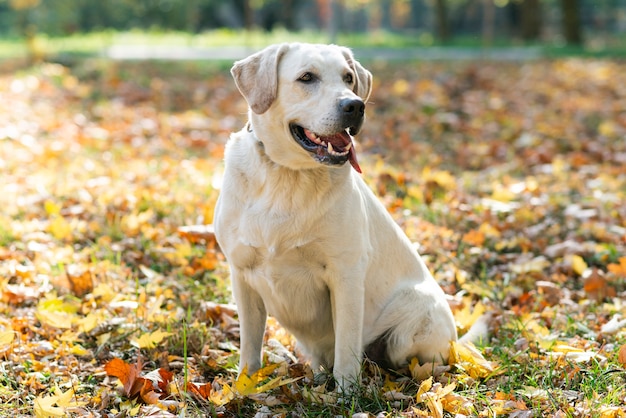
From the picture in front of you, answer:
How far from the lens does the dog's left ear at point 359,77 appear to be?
3809 mm

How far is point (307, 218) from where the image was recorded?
3.45 metres

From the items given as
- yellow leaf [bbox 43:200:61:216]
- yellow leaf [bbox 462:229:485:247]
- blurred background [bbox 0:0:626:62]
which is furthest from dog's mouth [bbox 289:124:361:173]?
blurred background [bbox 0:0:626:62]

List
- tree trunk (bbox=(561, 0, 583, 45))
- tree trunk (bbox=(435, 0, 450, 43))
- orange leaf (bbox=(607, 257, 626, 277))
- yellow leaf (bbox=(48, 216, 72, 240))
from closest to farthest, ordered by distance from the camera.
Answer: orange leaf (bbox=(607, 257, 626, 277)) → yellow leaf (bbox=(48, 216, 72, 240)) → tree trunk (bbox=(561, 0, 583, 45)) → tree trunk (bbox=(435, 0, 450, 43))

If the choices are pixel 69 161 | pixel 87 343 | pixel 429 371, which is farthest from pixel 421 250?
pixel 69 161

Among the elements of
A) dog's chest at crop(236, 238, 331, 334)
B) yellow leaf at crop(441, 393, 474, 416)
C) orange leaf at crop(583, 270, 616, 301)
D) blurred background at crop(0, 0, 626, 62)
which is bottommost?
orange leaf at crop(583, 270, 616, 301)

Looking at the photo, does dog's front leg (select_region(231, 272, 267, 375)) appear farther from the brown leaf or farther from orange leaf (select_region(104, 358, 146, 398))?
the brown leaf

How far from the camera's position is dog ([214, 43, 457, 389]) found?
344 centimetres

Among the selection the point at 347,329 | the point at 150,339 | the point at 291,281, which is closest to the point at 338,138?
the point at 291,281

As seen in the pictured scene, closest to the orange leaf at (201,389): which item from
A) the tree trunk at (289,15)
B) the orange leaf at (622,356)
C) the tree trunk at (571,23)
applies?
the orange leaf at (622,356)

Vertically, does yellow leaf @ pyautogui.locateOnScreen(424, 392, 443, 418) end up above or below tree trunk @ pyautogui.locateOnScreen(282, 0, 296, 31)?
below

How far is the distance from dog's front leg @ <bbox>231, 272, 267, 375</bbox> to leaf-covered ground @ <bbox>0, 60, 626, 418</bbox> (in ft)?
0.42

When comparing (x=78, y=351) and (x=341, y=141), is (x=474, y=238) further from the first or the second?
(x=78, y=351)

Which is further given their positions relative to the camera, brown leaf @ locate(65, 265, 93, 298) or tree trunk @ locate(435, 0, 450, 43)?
tree trunk @ locate(435, 0, 450, 43)

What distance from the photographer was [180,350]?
4.00m
